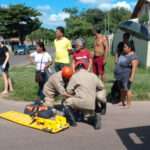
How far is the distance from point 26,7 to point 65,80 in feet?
267

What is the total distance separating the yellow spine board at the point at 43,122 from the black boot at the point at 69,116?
0.10 metres

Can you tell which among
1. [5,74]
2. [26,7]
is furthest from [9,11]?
[5,74]

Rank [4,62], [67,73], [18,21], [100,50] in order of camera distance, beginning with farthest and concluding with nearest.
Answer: [18,21] → [4,62] → [100,50] → [67,73]

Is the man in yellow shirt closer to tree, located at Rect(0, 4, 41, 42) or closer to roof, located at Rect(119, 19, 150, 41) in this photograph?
roof, located at Rect(119, 19, 150, 41)

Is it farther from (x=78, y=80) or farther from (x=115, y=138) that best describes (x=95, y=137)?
(x=78, y=80)

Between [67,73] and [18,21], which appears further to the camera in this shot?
[18,21]

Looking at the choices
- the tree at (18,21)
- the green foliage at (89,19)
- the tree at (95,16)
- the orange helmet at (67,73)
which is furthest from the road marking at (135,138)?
the tree at (95,16)

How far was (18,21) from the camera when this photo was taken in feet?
284

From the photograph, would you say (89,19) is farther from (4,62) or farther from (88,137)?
(88,137)

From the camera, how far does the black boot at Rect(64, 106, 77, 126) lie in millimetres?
7930

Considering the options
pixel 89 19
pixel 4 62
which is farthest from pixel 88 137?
pixel 89 19

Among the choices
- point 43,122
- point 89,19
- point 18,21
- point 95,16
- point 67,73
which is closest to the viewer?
point 43,122

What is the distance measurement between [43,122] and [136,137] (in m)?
1.77

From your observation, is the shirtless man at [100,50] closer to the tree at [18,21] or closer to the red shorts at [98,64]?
the red shorts at [98,64]
